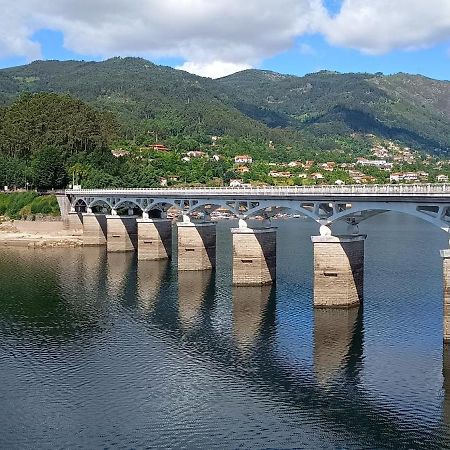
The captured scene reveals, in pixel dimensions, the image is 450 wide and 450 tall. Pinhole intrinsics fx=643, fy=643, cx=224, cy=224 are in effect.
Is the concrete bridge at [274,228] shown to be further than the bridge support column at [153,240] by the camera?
No

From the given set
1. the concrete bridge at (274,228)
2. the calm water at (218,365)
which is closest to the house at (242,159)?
the concrete bridge at (274,228)

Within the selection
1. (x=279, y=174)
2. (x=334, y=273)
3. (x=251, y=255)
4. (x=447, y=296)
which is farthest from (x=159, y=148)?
(x=447, y=296)

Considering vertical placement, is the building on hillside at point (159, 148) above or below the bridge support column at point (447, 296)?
above

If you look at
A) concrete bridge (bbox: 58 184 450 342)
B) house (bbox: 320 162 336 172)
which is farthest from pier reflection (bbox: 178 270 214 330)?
house (bbox: 320 162 336 172)

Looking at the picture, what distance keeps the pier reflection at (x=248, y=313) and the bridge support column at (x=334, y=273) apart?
12.3 feet

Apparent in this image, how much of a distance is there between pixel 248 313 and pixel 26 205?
53.3m

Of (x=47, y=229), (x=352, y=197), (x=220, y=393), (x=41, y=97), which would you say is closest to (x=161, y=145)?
(x=41, y=97)

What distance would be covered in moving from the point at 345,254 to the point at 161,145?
118082 mm

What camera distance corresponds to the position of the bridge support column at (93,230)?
7400cm

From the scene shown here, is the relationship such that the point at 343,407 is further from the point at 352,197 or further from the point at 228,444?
the point at 352,197

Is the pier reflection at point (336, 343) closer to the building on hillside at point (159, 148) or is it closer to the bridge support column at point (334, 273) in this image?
the bridge support column at point (334, 273)

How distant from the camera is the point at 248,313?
38.6 m

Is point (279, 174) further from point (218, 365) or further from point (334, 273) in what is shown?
point (218, 365)

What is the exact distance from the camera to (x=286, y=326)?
35188 mm
